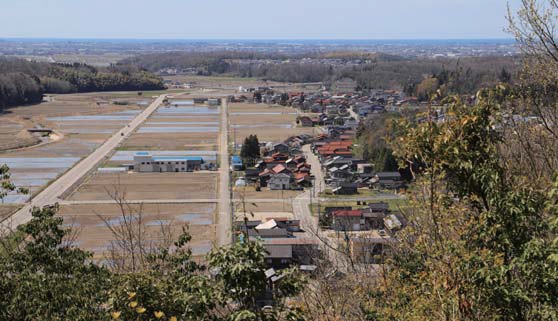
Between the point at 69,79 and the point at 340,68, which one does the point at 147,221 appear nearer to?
the point at 69,79

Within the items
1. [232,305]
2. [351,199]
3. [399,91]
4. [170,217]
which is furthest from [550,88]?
[399,91]

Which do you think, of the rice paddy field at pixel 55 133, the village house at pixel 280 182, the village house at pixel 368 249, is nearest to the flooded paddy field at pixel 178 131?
the rice paddy field at pixel 55 133

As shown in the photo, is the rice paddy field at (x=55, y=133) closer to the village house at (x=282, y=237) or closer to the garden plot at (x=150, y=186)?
the garden plot at (x=150, y=186)

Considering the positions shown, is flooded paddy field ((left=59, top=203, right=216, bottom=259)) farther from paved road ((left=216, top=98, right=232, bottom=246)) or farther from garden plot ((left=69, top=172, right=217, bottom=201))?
garden plot ((left=69, top=172, right=217, bottom=201))

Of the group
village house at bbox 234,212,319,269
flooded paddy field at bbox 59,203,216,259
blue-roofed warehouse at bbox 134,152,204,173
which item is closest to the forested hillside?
blue-roofed warehouse at bbox 134,152,204,173

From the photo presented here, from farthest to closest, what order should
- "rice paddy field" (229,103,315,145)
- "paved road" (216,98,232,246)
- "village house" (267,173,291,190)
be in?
"rice paddy field" (229,103,315,145), "village house" (267,173,291,190), "paved road" (216,98,232,246)

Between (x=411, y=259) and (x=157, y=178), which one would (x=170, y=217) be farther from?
(x=411, y=259)
